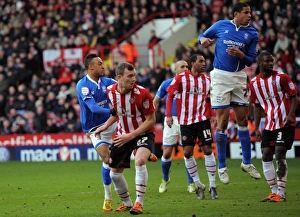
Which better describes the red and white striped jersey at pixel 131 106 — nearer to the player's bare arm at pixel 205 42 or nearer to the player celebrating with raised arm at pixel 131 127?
the player celebrating with raised arm at pixel 131 127

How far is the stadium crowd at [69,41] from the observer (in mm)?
26578

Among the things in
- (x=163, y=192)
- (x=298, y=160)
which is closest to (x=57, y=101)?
(x=298, y=160)

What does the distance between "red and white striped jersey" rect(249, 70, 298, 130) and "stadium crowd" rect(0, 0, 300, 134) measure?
1227 cm

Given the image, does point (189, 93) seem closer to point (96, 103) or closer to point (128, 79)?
point (96, 103)

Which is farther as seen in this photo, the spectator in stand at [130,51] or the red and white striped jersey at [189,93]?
the spectator in stand at [130,51]

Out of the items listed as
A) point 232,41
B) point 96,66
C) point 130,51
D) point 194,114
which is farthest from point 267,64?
point 130,51

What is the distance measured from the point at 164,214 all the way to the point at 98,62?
304 cm

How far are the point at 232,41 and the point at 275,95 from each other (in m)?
1.45

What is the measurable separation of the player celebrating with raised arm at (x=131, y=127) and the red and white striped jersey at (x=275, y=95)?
209 cm

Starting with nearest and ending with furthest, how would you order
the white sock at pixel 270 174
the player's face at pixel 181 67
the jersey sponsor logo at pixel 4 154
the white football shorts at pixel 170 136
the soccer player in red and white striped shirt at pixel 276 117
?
1. the soccer player in red and white striped shirt at pixel 276 117
2. the white sock at pixel 270 174
3. the player's face at pixel 181 67
4. the white football shorts at pixel 170 136
5. the jersey sponsor logo at pixel 4 154

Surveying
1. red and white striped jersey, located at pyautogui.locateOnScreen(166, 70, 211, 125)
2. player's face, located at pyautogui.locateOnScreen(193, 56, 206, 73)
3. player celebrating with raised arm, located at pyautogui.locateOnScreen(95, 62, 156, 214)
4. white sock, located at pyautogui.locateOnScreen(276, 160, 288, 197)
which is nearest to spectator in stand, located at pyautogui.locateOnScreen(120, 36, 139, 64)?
red and white striped jersey, located at pyautogui.locateOnScreen(166, 70, 211, 125)

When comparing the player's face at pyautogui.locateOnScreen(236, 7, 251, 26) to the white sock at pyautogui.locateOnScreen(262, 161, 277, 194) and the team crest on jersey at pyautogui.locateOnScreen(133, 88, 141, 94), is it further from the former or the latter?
the team crest on jersey at pyautogui.locateOnScreen(133, 88, 141, 94)

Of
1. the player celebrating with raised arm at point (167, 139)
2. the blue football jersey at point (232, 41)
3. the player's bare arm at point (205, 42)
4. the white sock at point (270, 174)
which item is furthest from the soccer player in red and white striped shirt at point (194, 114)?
the white sock at point (270, 174)

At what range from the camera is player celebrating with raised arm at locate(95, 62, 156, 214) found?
436 inches
